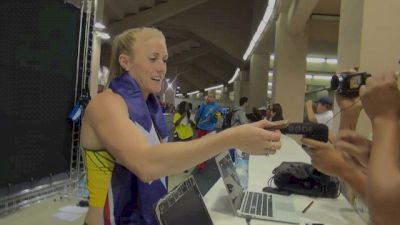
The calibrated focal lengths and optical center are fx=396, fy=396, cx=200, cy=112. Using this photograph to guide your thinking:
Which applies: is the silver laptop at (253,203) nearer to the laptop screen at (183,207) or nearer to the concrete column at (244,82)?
the laptop screen at (183,207)

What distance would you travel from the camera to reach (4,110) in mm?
2791

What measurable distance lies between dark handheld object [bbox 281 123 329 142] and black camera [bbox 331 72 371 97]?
143 mm

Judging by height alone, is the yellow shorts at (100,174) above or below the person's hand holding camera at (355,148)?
below

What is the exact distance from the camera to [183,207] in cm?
121

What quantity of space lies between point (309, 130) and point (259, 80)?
14744mm

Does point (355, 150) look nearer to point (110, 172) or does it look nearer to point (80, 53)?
point (110, 172)

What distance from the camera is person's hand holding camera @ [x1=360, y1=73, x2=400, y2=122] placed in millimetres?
925

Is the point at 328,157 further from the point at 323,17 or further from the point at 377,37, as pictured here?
the point at 323,17

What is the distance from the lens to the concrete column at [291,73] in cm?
914

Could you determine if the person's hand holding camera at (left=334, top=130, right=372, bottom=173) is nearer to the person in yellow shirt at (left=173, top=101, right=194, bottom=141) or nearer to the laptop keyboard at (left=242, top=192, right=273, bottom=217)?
the laptop keyboard at (left=242, top=192, right=273, bottom=217)

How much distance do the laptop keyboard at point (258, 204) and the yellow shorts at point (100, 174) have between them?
0.75 meters

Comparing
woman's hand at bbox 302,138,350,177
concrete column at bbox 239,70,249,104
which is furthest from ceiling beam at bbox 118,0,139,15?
Result: woman's hand at bbox 302,138,350,177

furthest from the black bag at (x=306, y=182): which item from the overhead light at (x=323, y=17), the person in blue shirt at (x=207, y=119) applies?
the overhead light at (x=323, y=17)

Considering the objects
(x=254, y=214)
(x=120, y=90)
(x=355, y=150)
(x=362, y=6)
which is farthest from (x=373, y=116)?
(x=362, y=6)
